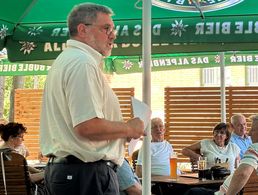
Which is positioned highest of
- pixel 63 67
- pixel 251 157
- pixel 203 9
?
pixel 203 9

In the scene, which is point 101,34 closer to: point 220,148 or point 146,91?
point 146,91

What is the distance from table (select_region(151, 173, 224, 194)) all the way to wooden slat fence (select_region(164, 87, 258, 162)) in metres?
4.39

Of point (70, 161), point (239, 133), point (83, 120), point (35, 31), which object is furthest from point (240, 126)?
point (83, 120)

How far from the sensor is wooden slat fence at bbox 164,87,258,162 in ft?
33.9

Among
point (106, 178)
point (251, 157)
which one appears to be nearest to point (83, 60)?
point (106, 178)

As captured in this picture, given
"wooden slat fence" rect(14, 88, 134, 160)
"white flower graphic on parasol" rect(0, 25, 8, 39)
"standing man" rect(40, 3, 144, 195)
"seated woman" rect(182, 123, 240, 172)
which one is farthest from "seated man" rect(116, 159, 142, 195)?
"wooden slat fence" rect(14, 88, 134, 160)

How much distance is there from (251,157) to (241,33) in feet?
3.33

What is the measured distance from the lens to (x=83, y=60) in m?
2.56

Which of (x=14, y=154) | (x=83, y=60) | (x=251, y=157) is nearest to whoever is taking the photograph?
(x=83, y=60)

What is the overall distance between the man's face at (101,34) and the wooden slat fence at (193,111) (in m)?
7.72

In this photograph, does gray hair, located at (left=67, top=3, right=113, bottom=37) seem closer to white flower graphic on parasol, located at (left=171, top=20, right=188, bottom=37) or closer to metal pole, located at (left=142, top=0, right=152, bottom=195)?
metal pole, located at (left=142, top=0, right=152, bottom=195)

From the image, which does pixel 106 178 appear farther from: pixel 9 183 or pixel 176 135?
pixel 176 135

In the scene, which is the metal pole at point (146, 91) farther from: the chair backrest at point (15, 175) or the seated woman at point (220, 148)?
the seated woman at point (220, 148)

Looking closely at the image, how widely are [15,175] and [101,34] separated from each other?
120 inches
